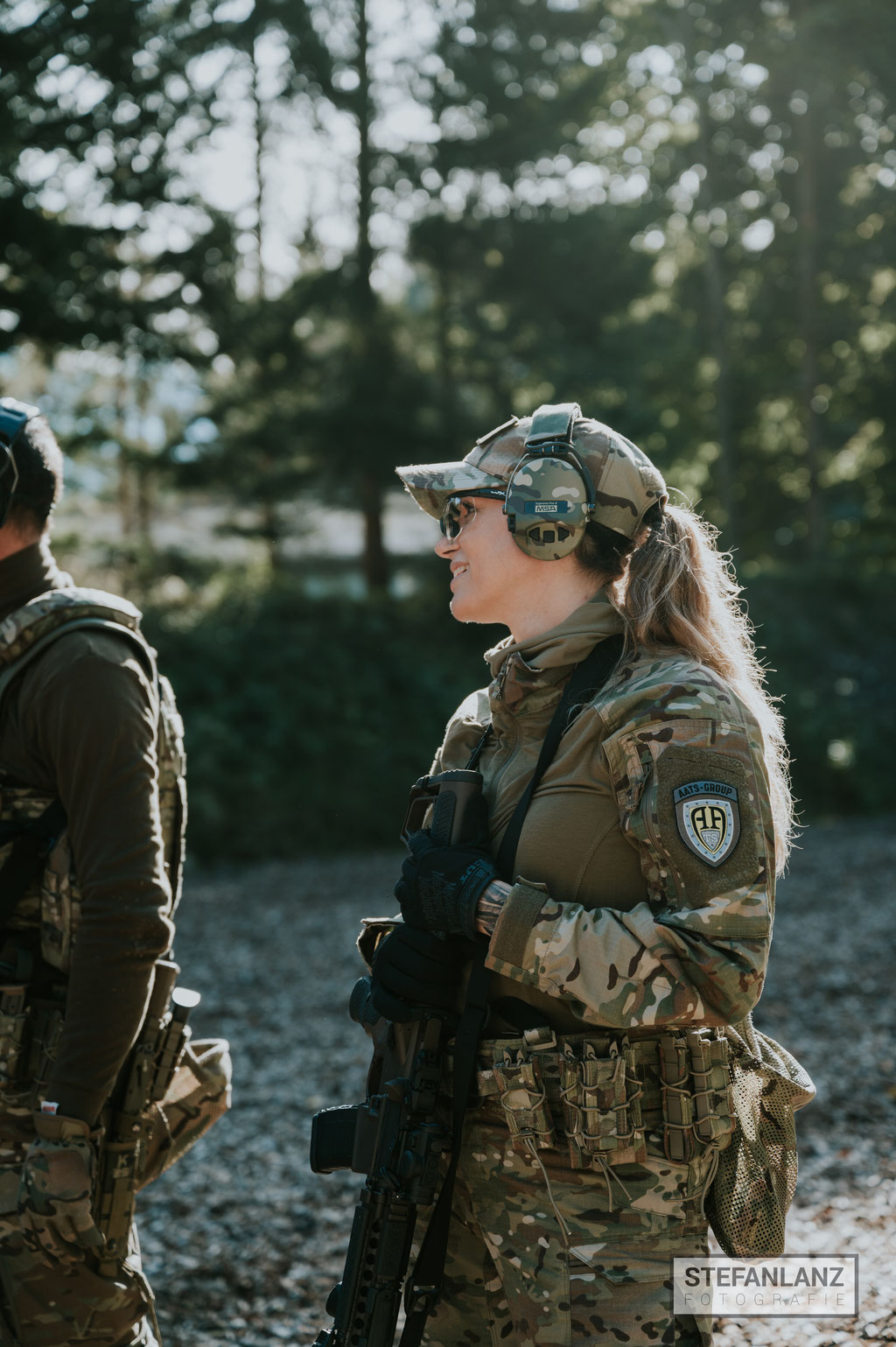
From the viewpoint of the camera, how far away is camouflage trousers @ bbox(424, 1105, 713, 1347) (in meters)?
2.37

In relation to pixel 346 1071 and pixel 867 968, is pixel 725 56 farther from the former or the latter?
pixel 346 1071

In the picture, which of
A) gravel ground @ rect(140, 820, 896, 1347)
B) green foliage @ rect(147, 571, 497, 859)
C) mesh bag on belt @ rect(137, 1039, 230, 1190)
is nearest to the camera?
mesh bag on belt @ rect(137, 1039, 230, 1190)

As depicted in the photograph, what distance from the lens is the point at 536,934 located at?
2357 mm

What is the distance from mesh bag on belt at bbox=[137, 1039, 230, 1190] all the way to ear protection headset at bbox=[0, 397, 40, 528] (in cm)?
138

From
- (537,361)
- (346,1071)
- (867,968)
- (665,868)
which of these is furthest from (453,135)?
(665,868)

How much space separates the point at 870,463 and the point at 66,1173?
26523 millimetres

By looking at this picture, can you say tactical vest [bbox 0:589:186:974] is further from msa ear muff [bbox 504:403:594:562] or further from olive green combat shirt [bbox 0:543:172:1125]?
msa ear muff [bbox 504:403:594:562]

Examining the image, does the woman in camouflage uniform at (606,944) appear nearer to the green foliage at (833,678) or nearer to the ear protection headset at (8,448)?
the ear protection headset at (8,448)

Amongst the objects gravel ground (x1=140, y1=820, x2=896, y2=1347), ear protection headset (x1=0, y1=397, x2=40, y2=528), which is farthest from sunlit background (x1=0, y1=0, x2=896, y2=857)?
ear protection headset (x1=0, y1=397, x2=40, y2=528)

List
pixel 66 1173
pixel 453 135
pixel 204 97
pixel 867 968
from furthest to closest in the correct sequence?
1. pixel 453 135
2. pixel 204 97
3. pixel 867 968
4. pixel 66 1173

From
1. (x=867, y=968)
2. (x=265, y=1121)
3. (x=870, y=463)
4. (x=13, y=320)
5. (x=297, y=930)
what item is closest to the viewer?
(x=265, y=1121)

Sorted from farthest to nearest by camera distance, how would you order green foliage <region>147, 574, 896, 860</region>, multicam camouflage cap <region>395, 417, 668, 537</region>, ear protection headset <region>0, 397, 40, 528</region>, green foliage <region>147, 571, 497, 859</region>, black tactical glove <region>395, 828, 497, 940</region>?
green foliage <region>147, 574, 896, 860</region> < green foliage <region>147, 571, 497, 859</region> < ear protection headset <region>0, 397, 40, 528</region> < multicam camouflage cap <region>395, 417, 668, 537</region> < black tactical glove <region>395, 828, 497, 940</region>

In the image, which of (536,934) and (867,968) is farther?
(867,968)

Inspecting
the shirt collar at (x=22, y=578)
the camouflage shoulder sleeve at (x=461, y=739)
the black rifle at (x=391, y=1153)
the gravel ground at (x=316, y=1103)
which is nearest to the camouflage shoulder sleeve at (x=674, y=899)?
the black rifle at (x=391, y=1153)
